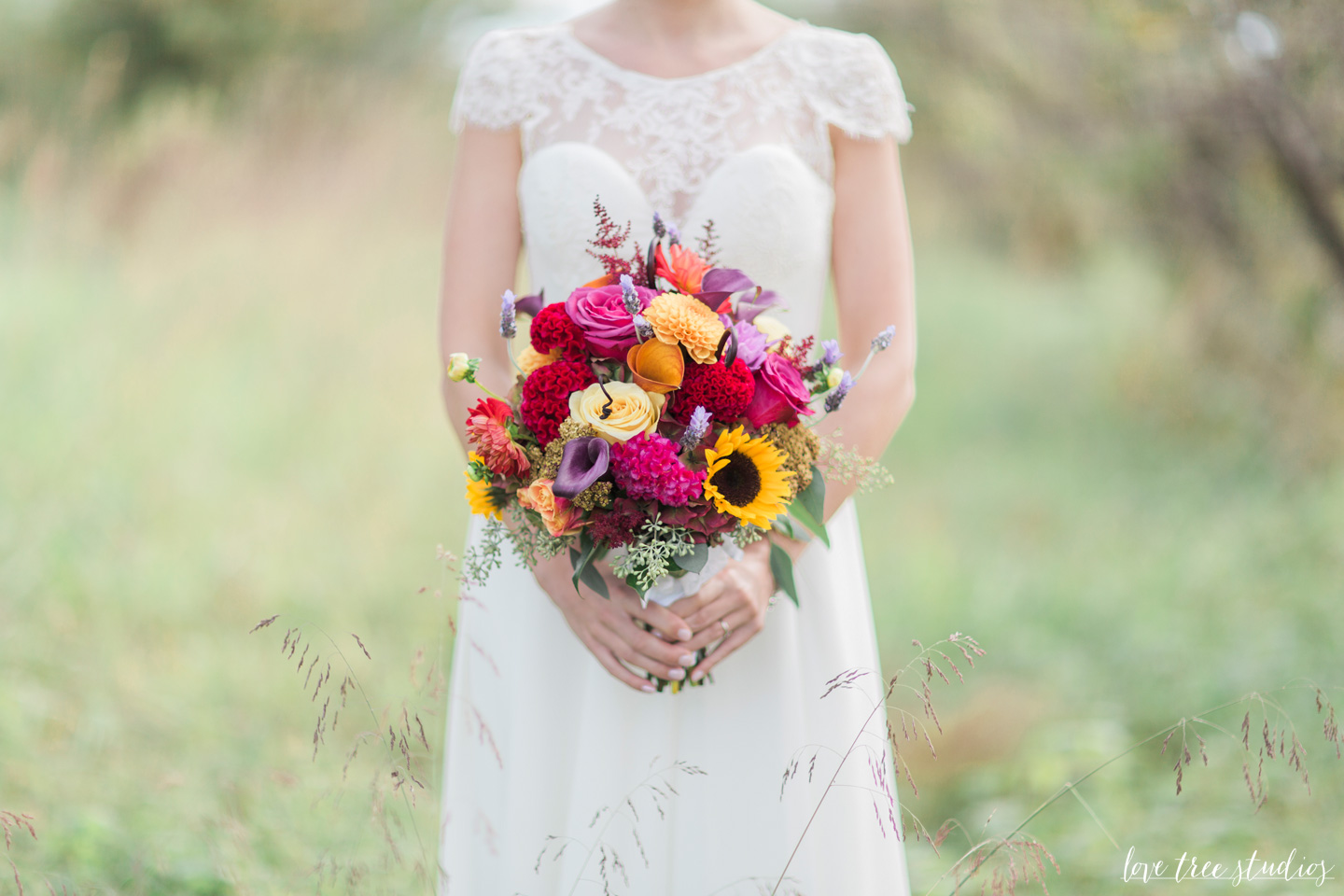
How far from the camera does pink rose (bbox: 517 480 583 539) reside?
4.33 ft

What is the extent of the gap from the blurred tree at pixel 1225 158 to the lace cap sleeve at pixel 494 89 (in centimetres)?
322

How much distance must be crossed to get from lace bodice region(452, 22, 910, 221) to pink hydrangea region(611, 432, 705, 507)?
68 cm

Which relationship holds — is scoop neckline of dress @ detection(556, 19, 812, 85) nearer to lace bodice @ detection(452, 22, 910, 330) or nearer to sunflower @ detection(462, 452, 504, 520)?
lace bodice @ detection(452, 22, 910, 330)

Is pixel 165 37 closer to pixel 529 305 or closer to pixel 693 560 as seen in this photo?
pixel 529 305

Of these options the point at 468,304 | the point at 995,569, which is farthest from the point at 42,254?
the point at 995,569

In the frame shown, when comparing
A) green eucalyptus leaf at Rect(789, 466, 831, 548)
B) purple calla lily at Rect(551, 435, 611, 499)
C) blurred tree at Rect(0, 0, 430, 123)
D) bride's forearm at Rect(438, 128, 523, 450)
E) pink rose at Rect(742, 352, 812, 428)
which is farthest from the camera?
blurred tree at Rect(0, 0, 430, 123)

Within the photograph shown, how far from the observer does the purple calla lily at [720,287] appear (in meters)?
1.42

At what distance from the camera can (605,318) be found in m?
1.34

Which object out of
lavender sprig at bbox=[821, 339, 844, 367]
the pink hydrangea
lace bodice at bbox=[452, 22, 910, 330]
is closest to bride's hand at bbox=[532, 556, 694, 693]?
the pink hydrangea

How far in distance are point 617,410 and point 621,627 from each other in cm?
43

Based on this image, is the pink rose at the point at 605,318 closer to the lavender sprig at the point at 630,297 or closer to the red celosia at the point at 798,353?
the lavender sprig at the point at 630,297

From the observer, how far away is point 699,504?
53.9 inches

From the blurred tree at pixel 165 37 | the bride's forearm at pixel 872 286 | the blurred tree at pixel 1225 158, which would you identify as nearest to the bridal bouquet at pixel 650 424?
the bride's forearm at pixel 872 286

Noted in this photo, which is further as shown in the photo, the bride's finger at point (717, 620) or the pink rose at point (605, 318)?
the bride's finger at point (717, 620)
